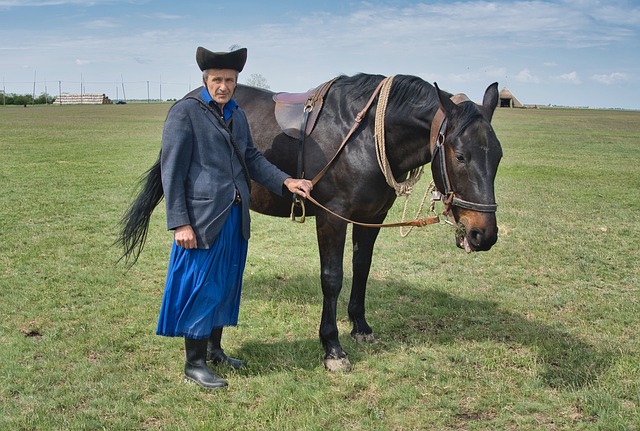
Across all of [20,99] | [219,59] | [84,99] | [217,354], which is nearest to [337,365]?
[217,354]

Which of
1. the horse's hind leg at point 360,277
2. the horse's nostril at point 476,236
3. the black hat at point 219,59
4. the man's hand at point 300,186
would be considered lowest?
the horse's hind leg at point 360,277

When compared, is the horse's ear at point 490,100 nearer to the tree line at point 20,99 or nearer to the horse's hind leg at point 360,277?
the horse's hind leg at point 360,277

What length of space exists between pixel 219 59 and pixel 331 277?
1703 mm

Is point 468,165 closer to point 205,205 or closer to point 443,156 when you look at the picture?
point 443,156

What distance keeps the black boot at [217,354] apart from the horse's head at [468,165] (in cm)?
181

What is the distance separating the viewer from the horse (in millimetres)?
3469

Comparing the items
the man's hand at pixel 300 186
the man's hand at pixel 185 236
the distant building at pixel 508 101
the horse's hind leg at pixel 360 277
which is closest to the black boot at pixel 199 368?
the man's hand at pixel 185 236

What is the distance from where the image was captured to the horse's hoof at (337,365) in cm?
402

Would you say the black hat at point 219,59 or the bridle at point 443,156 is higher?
the black hat at point 219,59

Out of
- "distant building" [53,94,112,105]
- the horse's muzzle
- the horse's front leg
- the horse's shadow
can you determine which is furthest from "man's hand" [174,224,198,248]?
"distant building" [53,94,112,105]

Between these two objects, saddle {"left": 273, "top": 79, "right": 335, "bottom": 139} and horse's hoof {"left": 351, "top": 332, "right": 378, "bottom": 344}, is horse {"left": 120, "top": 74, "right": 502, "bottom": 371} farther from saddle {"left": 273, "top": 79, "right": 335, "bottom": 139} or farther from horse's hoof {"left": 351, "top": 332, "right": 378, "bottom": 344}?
horse's hoof {"left": 351, "top": 332, "right": 378, "bottom": 344}

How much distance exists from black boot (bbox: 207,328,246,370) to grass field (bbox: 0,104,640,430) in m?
0.12

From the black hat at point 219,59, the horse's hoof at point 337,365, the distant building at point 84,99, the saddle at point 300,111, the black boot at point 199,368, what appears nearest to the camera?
the black hat at point 219,59

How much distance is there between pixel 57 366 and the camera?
400 cm
